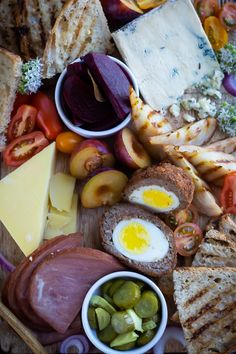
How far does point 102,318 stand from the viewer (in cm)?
335

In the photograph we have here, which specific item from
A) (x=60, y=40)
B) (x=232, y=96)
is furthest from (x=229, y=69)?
(x=60, y=40)

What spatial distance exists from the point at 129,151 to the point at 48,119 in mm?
537

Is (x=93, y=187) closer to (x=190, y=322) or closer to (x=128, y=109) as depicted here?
(x=128, y=109)

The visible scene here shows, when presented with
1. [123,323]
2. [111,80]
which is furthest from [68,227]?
[111,80]

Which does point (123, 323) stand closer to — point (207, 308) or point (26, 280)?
point (207, 308)

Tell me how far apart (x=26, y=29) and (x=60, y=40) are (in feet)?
0.68

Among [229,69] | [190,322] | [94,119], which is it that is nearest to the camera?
[190,322]

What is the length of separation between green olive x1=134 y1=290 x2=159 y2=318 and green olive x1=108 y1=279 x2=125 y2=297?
5.5 inches

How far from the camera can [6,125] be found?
3674 mm

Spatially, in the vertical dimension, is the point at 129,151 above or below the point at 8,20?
below

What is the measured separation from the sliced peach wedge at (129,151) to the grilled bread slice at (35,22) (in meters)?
0.70

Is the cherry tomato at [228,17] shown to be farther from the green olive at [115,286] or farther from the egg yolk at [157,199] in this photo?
the green olive at [115,286]

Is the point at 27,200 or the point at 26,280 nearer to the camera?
the point at 26,280

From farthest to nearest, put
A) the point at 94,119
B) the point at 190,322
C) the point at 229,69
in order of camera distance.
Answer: the point at 229,69 < the point at 94,119 < the point at 190,322
